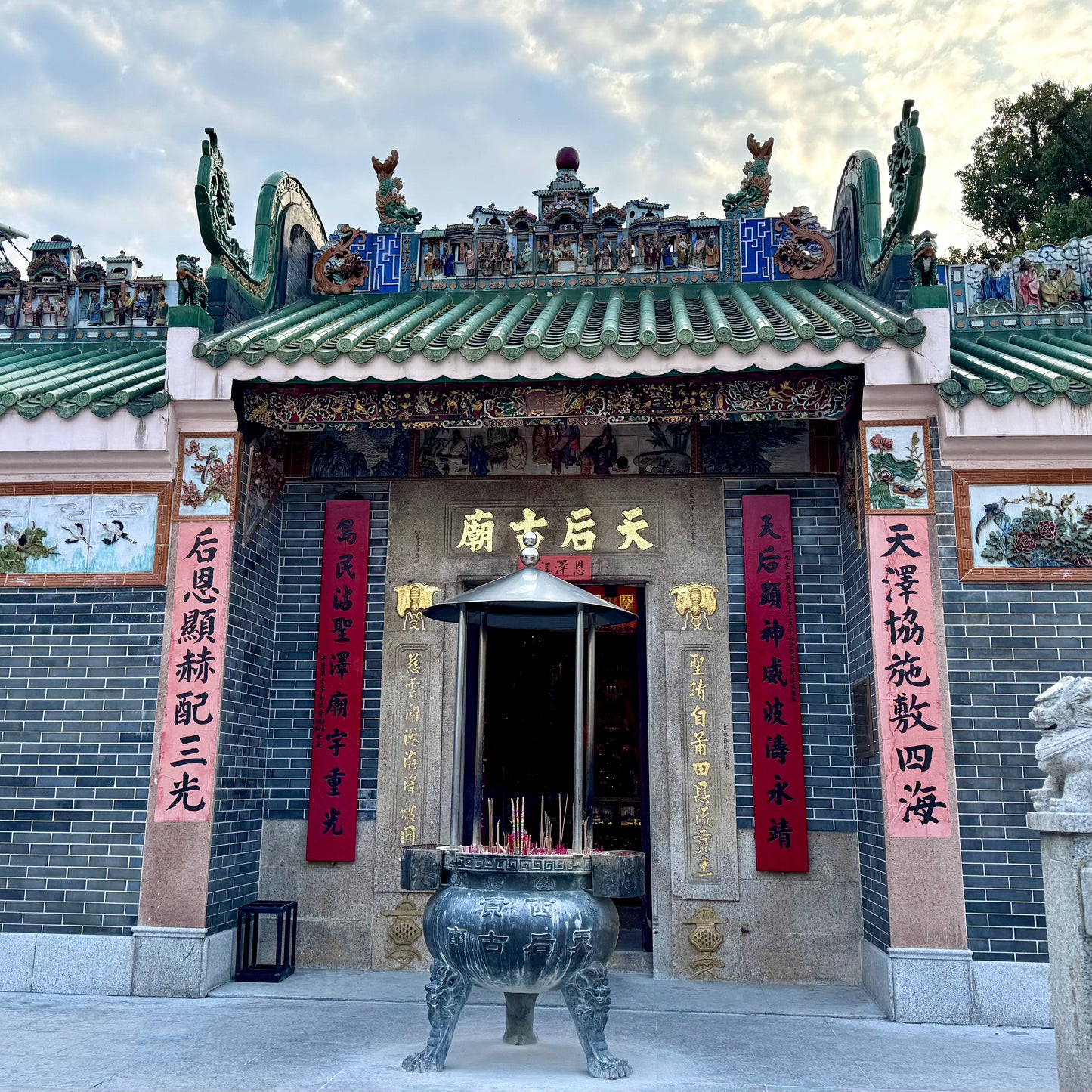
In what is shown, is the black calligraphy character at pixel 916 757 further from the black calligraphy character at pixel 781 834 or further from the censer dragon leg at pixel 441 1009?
the censer dragon leg at pixel 441 1009

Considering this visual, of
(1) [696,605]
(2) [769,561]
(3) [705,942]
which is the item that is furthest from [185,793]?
(2) [769,561]

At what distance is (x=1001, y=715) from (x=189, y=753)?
198 inches

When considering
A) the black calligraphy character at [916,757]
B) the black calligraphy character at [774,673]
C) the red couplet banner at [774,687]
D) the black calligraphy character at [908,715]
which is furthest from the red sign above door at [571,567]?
the black calligraphy character at [916,757]

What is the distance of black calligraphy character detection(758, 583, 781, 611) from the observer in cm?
725

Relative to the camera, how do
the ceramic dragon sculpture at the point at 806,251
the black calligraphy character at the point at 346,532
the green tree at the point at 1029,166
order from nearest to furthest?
the black calligraphy character at the point at 346,532 < the ceramic dragon sculpture at the point at 806,251 < the green tree at the point at 1029,166

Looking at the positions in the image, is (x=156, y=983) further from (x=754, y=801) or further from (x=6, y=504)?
(x=754, y=801)

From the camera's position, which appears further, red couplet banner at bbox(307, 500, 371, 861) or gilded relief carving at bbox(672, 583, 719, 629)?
gilded relief carving at bbox(672, 583, 719, 629)

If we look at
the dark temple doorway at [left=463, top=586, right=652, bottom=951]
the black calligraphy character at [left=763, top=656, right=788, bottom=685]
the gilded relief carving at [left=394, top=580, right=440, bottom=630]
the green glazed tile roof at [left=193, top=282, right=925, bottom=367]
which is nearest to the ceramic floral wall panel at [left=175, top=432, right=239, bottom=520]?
the green glazed tile roof at [left=193, top=282, right=925, bottom=367]

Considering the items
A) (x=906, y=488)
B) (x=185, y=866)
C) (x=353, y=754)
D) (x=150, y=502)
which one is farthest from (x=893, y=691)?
(x=150, y=502)

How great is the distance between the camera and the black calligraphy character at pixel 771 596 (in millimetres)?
7250

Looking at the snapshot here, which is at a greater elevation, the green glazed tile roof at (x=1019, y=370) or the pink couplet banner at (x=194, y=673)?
the green glazed tile roof at (x=1019, y=370)

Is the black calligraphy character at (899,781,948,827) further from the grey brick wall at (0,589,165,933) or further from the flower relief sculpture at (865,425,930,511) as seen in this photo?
the grey brick wall at (0,589,165,933)

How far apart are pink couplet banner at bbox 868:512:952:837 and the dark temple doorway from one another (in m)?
4.18

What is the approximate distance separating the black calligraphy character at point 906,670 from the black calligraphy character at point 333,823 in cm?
387
